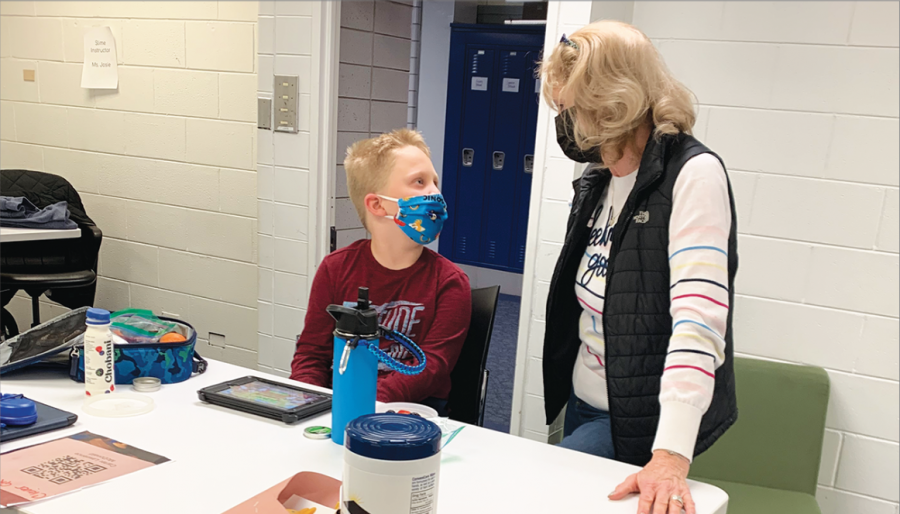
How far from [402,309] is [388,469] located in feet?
3.08

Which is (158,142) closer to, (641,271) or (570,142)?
(570,142)

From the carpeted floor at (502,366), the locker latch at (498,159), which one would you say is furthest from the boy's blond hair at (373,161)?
the locker latch at (498,159)

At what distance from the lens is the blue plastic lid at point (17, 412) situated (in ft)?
4.00

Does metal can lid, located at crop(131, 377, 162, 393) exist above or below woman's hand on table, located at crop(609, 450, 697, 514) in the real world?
below

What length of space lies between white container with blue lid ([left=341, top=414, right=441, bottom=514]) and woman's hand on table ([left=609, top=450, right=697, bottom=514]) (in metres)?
0.41

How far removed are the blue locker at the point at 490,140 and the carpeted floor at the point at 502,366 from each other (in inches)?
13.6

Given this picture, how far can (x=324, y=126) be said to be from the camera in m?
2.74

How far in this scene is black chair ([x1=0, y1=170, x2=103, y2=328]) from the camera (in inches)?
121

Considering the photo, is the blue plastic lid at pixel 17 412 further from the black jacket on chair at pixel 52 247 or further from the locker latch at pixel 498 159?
the locker latch at pixel 498 159

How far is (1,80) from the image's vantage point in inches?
144

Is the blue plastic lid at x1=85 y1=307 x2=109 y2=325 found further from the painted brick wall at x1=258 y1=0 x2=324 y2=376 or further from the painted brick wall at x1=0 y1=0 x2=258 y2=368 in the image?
the painted brick wall at x1=0 y1=0 x2=258 y2=368

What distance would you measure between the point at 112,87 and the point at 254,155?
0.95m

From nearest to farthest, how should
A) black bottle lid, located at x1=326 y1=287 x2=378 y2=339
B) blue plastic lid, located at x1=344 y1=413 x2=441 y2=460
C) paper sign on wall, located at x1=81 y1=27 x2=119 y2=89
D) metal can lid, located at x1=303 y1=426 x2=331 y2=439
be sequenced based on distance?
blue plastic lid, located at x1=344 y1=413 x2=441 y2=460 → black bottle lid, located at x1=326 y1=287 x2=378 y2=339 → metal can lid, located at x1=303 y1=426 x2=331 y2=439 → paper sign on wall, located at x1=81 y1=27 x2=119 y2=89

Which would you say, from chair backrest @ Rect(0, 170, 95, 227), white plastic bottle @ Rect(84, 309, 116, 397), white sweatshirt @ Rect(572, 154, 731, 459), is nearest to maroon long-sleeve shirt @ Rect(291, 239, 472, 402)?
white plastic bottle @ Rect(84, 309, 116, 397)
